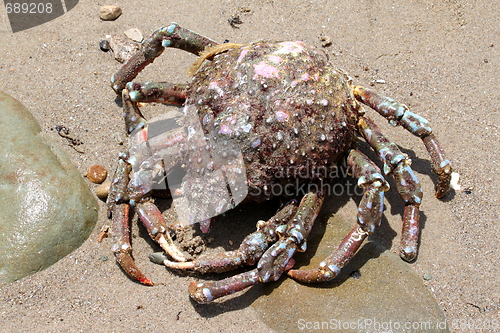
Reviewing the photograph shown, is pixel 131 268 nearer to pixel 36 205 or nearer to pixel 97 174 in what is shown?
pixel 36 205

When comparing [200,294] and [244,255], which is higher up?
[244,255]

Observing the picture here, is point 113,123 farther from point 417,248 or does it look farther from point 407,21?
point 407,21

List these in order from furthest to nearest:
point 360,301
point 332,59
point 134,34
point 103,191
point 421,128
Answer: point 134,34, point 332,59, point 103,191, point 421,128, point 360,301

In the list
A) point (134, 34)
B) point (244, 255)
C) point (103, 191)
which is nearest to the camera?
point (244, 255)

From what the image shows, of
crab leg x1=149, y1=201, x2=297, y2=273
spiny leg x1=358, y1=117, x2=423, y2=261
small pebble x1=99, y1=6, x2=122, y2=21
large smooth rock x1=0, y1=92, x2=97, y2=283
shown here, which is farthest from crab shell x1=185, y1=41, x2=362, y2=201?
small pebble x1=99, y1=6, x2=122, y2=21

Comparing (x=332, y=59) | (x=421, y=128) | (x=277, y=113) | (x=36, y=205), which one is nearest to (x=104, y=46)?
(x=36, y=205)

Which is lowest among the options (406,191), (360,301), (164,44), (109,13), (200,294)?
(200,294)

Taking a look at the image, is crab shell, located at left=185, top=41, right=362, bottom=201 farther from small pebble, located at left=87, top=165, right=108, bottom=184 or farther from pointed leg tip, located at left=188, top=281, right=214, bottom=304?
small pebble, located at left=87, top=165, right=108, bottom=184
